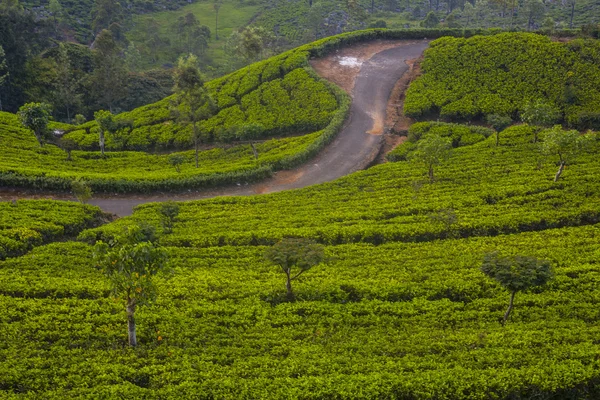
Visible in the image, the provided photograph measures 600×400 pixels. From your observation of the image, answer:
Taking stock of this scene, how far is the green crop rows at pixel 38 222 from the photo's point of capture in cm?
2688

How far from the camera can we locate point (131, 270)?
1803cm

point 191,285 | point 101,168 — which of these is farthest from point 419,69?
point 191,285

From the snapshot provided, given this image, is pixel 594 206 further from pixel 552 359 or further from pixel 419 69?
pixel 419 69

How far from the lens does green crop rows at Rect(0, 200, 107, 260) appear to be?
88.2 feet

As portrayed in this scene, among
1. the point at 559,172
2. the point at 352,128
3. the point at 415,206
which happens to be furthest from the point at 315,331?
the point at 352,128

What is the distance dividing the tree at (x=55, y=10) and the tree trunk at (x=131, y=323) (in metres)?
86.8

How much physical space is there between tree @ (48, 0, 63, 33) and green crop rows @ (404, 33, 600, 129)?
6940 centimetres

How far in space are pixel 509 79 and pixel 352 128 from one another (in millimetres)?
16639

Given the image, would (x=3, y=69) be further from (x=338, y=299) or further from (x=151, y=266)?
(x=338, y=299)

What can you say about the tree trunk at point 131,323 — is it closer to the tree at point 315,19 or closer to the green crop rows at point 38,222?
the green crop rows at point 38,222

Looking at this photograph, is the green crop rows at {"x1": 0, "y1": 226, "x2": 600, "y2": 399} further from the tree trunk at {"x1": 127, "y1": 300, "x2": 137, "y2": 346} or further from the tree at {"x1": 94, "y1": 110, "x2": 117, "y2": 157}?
the tree at {"x1": 94, "y1": 110, "x2": 117, "y2": 157}

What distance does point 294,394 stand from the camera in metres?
16.0

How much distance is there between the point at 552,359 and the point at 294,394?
9112 millimetres

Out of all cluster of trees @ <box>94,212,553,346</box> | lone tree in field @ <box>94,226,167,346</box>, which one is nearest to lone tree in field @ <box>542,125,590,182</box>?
cluster of trees @ <box>94,212,553,346</box>
